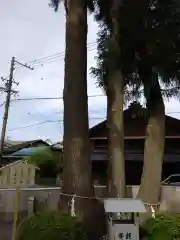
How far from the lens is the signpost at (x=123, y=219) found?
768 cm

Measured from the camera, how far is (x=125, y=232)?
7.93 metres

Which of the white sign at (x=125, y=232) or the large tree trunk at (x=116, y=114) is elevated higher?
the large tree trunk at (x=116, y=114)

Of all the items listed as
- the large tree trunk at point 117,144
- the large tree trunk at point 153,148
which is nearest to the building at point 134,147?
the large tree trunk at point 153,148

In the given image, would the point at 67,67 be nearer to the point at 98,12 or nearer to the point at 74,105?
the point at 74,105

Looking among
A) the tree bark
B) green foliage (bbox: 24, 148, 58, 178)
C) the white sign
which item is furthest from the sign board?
green foliage (bbox: 24, 148, 58, 178)

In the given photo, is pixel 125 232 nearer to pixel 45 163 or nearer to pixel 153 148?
pixel 153 148

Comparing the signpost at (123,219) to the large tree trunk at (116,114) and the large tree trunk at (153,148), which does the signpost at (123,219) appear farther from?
the large tree trunk at (153,148)

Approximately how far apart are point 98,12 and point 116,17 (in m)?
1.20

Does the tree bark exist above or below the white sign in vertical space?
above

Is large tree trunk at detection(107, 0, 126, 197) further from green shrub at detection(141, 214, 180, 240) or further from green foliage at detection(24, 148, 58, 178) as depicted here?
green foliage at detection(24, 148, 58, 178)

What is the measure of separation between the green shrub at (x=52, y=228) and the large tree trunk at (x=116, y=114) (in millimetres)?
4004

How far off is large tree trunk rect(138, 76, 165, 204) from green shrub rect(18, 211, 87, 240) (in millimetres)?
4795

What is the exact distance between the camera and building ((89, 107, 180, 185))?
23781mm

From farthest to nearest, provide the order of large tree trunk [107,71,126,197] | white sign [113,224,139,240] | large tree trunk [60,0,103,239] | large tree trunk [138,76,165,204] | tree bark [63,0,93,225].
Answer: large tree trunk [138,76,165,204]
large tree trunk [107,71,126,197]
tree bark [63,0,93,225]
large tree trunk [60,0,103,239]
white sign [113,224,139,240]
